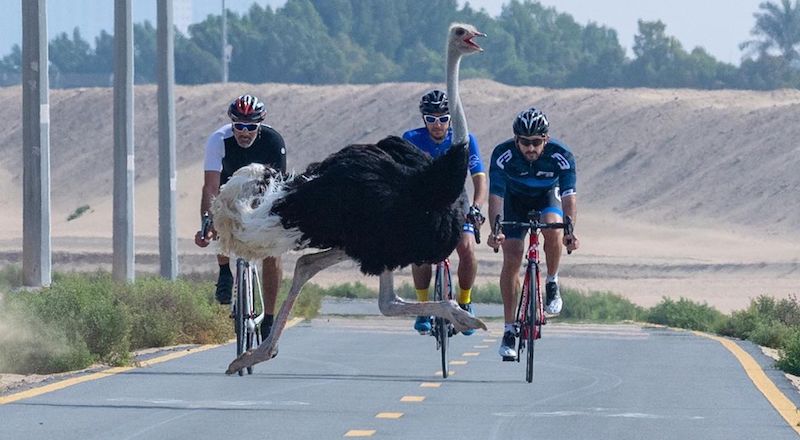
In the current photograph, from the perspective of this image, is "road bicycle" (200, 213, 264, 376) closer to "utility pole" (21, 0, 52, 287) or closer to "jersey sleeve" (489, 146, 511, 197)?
"jersey sleeve" (489, 146, 511, 197)

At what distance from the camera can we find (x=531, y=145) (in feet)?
54.7

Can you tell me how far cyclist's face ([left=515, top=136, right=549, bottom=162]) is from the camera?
16656 mm

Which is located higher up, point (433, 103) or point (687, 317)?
point (433, 103)

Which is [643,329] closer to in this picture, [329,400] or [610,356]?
[610,356]

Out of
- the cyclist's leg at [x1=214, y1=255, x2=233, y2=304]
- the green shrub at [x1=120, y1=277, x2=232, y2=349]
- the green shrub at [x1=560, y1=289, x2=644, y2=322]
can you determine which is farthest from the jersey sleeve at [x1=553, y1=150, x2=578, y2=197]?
the green shrub at [x1=560, y1=289, x2=644, y2=322]

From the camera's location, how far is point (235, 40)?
422 ft

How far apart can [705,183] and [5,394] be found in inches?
2860

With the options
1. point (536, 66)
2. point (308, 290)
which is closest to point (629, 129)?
point (536, 66)

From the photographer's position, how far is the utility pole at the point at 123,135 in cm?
3183

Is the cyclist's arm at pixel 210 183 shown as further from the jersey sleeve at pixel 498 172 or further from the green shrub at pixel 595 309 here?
the green shrub at pixel 595 309

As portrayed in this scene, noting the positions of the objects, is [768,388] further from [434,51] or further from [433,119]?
[434,51]

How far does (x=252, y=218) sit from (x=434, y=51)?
115 meters

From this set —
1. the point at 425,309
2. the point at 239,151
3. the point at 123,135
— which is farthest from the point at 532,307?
the point at 123,135

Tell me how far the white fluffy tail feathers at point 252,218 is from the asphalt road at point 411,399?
1.84m
